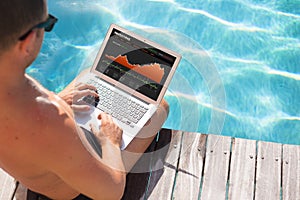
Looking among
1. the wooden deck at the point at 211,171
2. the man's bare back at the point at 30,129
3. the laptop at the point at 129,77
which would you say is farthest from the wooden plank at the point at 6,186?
the man's bare back at the point at 30,129

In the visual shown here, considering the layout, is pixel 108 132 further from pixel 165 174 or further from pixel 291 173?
pixel 291 173

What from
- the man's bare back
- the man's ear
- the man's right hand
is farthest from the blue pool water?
the man's ear

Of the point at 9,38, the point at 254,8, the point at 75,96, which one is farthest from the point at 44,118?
the point at 254,8

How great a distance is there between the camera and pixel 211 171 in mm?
2234

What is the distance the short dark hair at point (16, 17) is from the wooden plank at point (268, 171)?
4.07ft

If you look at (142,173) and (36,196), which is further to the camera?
(142,173)

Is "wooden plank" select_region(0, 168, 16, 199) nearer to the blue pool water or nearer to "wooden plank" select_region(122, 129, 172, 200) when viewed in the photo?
"wooden plank" select_region(122, 129, 172, 200)

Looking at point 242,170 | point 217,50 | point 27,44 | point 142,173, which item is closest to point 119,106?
point 142,173

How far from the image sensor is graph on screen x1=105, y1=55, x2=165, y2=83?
221cm

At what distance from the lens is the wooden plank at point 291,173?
85.5 inches

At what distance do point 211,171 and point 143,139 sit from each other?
31cm

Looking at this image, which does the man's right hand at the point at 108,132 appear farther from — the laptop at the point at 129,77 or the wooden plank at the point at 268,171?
the wooden plank at the point at 268,171

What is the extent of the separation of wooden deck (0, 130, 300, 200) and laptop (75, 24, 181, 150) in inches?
8.1

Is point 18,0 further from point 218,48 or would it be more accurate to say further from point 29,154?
point 218,48
